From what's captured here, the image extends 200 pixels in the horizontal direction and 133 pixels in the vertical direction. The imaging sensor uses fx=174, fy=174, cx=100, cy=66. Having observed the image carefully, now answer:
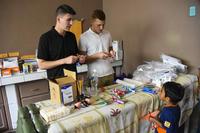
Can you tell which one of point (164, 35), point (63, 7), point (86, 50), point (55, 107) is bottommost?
point (55, 107)

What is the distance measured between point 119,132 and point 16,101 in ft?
5.84

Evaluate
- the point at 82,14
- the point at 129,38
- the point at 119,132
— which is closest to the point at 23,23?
the point at 82,14

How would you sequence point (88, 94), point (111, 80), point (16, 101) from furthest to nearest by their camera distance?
1. point (16, 101)
2. point (111, 80)
3. point (88, 94)

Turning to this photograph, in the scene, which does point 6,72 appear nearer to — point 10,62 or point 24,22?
point 10,62

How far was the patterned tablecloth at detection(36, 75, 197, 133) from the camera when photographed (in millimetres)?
1021

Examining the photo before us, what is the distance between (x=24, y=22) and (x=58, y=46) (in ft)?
4.72

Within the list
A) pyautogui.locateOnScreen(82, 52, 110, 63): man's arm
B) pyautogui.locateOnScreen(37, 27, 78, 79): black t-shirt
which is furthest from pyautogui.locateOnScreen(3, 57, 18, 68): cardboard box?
pyautogui.locateOnScreen(82, 52, 110, 63): man's arm

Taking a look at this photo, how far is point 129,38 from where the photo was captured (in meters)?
2.69

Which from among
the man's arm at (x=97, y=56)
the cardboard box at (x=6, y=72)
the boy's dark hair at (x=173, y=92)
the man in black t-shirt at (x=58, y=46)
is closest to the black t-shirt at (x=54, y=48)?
the man in black t-shirt at (x=58, y=46)

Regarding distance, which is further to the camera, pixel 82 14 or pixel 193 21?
pixel 82 14

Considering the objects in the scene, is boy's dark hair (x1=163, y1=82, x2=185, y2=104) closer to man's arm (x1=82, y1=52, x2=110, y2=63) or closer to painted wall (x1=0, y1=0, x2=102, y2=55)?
man's arm (x1=82, y1=52, x2=110, y2=63)

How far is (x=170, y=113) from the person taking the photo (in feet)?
4.04

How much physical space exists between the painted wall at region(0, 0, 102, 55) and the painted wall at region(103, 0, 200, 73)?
931mm

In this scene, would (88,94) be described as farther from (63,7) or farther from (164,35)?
(164,35)
